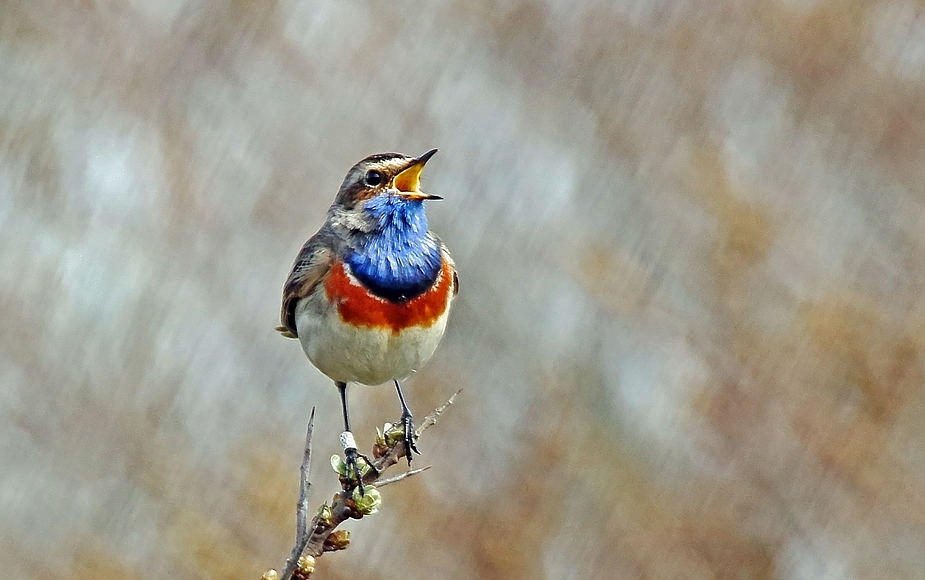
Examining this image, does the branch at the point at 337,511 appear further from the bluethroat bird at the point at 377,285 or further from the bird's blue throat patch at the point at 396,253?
the bird's blue throat patch at the point at 396,253

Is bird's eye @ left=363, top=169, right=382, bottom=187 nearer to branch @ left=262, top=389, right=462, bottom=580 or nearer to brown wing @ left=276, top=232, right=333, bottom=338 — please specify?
brown wing @ left=276, top=232, right=333, bottom=338

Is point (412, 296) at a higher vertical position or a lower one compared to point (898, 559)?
higher

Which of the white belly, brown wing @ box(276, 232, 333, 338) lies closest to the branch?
the white belly

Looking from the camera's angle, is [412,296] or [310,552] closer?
[310,552]

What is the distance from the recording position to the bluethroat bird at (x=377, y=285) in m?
3.46

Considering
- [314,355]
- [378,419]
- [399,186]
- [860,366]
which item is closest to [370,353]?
[314,355]

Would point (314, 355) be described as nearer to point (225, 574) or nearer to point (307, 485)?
point (307, 485)

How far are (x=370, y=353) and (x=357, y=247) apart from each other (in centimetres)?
39

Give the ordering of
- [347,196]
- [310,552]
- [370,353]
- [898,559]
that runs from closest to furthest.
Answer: [310,552] < [370,353] < [347,196] < [898,559]

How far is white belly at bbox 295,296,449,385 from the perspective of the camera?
3.46m

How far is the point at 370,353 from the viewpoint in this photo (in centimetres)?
347

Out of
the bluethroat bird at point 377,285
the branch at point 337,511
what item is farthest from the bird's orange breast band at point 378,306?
the branch at point 337,511

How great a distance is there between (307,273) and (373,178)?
399mm

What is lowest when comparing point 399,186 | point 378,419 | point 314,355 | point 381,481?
point 378,419
